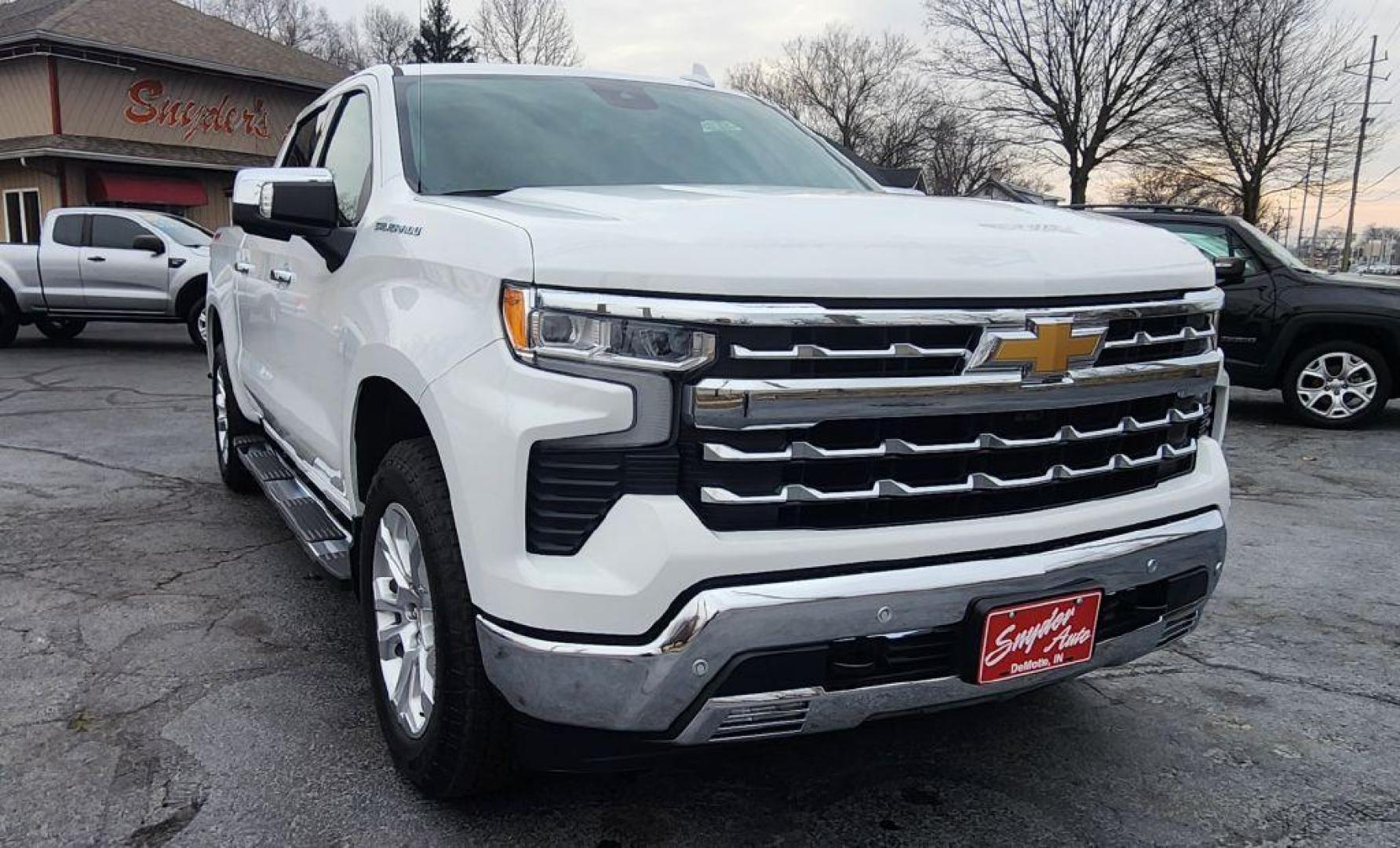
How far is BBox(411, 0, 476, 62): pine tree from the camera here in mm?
45656

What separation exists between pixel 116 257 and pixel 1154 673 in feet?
43.4

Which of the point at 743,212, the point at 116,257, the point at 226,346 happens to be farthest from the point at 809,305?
the point at 116,257

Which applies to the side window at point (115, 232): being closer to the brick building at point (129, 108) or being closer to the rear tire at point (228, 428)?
the rear tire at point (228, 428)

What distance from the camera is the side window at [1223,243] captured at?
8.88 m

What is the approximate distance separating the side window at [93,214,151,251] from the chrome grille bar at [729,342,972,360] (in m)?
13.4

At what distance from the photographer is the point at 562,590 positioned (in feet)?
6.67

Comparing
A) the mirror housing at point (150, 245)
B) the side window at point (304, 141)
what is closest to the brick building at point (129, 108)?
the mirror housing at point (150, 245)

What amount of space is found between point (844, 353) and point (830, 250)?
0.21 m

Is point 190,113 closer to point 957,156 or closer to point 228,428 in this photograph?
point 228,428

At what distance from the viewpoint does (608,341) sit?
6.71 feet

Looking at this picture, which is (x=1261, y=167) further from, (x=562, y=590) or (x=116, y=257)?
(x=562, y=590)

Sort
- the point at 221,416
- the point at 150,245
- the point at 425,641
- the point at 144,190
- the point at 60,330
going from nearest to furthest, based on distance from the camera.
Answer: the point at 425,641 < the point at 221,416 < the point at 150,245 < the point at 60,330 < the point at 144,190

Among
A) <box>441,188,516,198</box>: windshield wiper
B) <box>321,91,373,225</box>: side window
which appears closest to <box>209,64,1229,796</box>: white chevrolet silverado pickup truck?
<box>441,188,516,198</box>: windshield wiper

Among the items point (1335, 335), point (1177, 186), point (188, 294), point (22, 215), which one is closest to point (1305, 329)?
point (1335, 335)
